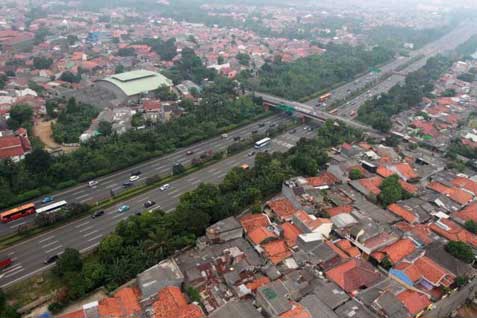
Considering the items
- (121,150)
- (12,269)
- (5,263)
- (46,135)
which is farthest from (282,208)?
(46,135)

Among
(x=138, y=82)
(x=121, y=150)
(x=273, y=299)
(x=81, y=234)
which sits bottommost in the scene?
(x=81, y=234)

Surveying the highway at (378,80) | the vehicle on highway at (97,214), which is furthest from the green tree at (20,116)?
the highway at (378,80)

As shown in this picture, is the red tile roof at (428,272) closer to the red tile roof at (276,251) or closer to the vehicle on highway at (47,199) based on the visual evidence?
the red tile roof at (276,251)

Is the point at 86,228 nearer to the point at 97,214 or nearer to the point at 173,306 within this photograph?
the point at 97,214

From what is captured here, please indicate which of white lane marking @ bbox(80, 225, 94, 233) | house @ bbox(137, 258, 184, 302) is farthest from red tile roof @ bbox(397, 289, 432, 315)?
white lane marking @ bbox(80, 225, 94, 233)

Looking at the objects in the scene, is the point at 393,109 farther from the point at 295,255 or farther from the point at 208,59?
the point at 208,59

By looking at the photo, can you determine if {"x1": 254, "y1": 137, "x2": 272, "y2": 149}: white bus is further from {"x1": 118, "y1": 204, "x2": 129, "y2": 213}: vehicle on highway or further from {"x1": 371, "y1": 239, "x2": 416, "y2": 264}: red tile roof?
{"x1": 371, "y1": 239, "x2": 416, "y2": 264}: red tile roof
